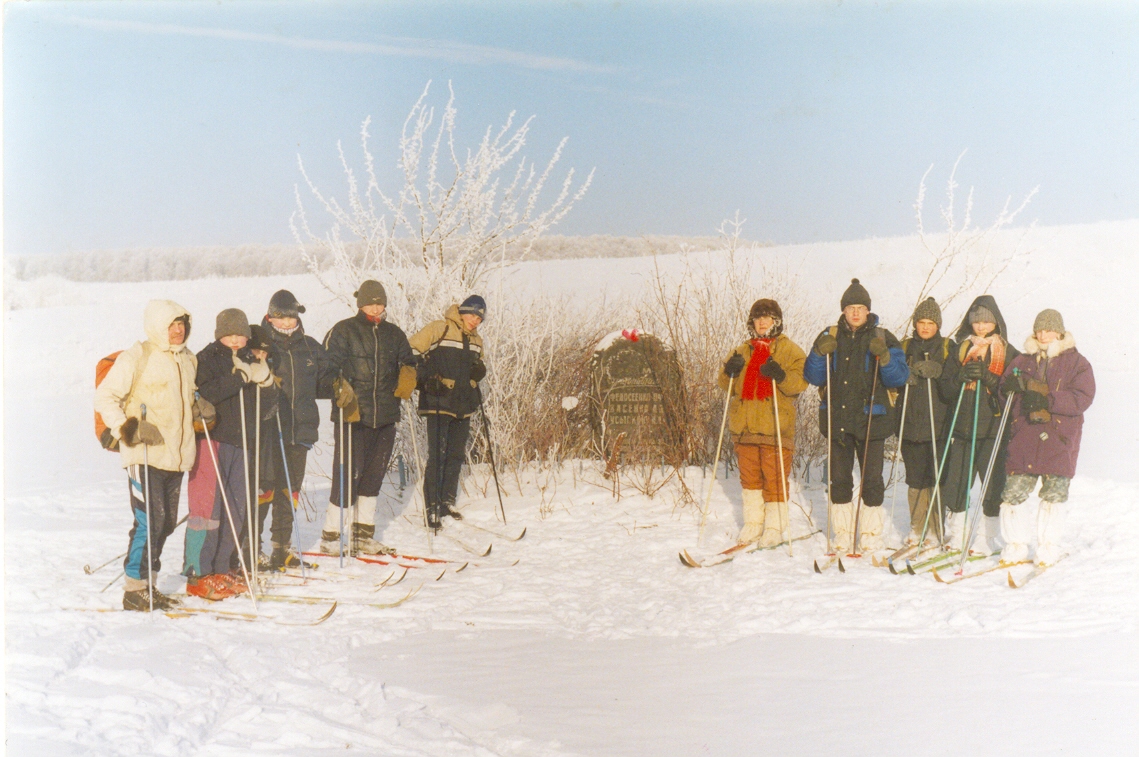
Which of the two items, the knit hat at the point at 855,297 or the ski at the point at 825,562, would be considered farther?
the knit hat at the point at 855,297

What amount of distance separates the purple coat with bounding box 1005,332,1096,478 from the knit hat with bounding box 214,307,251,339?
4.72 meters

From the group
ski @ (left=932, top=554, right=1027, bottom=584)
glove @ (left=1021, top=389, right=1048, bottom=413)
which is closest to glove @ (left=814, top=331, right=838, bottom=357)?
glove @ (left=1021, top=389, right=1048, bottom=413)

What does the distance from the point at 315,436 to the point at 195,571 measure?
3.88 ft

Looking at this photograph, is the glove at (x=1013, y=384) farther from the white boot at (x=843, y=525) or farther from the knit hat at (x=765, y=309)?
the knit hat at (x=765, y=309)

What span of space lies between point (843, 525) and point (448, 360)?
317 cm

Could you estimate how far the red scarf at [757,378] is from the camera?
21.2ft

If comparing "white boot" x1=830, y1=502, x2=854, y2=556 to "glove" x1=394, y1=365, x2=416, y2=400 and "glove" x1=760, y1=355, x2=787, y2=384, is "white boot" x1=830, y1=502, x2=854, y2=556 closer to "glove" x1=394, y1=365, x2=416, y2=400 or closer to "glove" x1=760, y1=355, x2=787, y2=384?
"glove" x1=760, y1=355, x2=787, y2=384

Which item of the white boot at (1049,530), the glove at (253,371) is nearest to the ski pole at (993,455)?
the white boot at (1049,530)

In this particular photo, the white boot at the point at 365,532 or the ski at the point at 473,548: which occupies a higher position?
the white boot at the point at 365,532

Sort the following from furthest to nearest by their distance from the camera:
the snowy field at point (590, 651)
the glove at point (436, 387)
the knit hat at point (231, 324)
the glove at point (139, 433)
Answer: the glove at point (436, 387) → the knit hat at point (231, 324) → the glove at point (139, 433) → the snowy field at point (590, 651)

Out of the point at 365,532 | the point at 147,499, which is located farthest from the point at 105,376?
the point at 365,532

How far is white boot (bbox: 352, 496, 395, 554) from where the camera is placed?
6723mm

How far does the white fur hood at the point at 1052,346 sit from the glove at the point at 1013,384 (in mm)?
180

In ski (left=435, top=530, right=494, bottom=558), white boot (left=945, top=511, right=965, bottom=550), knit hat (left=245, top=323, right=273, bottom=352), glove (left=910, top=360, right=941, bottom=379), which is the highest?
knit hat (left=245, top=323, right=273, bottom=352)
